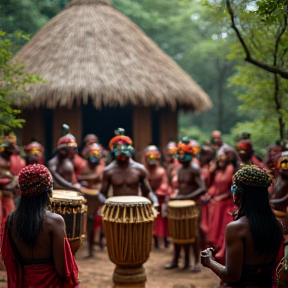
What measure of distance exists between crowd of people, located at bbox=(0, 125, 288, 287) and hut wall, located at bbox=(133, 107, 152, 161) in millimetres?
2842

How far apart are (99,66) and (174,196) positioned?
630cm

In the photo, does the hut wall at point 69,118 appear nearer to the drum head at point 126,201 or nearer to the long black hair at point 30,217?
the drum head at point 126,201

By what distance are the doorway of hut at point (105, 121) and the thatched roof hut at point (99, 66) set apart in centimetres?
291

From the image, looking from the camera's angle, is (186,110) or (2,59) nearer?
(2,59)

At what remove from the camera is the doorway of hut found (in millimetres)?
16266

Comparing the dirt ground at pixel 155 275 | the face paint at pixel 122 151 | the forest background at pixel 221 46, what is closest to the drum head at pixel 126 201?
the face paint at pixel 122 151

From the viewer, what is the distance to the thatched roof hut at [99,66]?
1173 cm

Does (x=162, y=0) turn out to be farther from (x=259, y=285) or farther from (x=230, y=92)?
(x=259, y=285)

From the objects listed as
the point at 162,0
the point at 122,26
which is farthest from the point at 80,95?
the point at 162,0

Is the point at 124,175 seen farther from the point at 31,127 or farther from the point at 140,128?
the point at 31,127

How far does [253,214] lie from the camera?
9.80ft

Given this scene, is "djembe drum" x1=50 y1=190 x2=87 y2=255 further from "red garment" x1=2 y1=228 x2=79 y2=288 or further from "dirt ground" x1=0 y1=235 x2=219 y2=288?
"red garment" x1=2 y1=228 x2=79 y2=288

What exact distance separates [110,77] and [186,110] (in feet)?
9.94

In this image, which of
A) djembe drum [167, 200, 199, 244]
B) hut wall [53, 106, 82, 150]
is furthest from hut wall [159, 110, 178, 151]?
djembe drum [167, 200, 199, 244]
